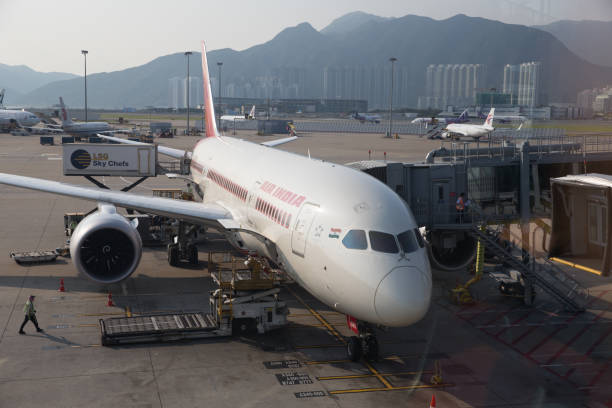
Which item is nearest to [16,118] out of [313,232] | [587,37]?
[313,232]

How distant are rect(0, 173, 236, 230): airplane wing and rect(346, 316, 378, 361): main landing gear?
23.3 feet

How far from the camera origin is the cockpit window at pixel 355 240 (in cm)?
1395

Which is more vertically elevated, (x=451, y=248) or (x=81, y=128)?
(x=81, y=128)

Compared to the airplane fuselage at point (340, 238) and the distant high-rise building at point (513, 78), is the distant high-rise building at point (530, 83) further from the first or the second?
the airplane fuselage at point (340, 238)

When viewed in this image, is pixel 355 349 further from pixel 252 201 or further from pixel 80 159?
pixel 80 159

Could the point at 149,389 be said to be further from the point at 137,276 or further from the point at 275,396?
the point at 137,276

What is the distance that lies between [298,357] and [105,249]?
8506 mm

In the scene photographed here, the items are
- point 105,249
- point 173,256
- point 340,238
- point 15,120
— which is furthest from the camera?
point 15,120

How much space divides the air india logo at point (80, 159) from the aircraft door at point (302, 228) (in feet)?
66.2

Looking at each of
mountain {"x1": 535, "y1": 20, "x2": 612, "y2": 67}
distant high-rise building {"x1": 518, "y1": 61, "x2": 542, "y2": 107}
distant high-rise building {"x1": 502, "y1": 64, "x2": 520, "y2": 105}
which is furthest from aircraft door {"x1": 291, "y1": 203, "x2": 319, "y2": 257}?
distant high-rise building {"x1": 502, "y1": 64, "x2": 520, "y2": 105}

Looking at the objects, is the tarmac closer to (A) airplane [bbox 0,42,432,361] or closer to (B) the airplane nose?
(A) airplane [bbox 0,42,432,361]

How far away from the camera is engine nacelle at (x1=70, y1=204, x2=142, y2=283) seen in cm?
2036

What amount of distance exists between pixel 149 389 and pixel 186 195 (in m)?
18.4

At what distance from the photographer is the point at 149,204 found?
23.2 meters
